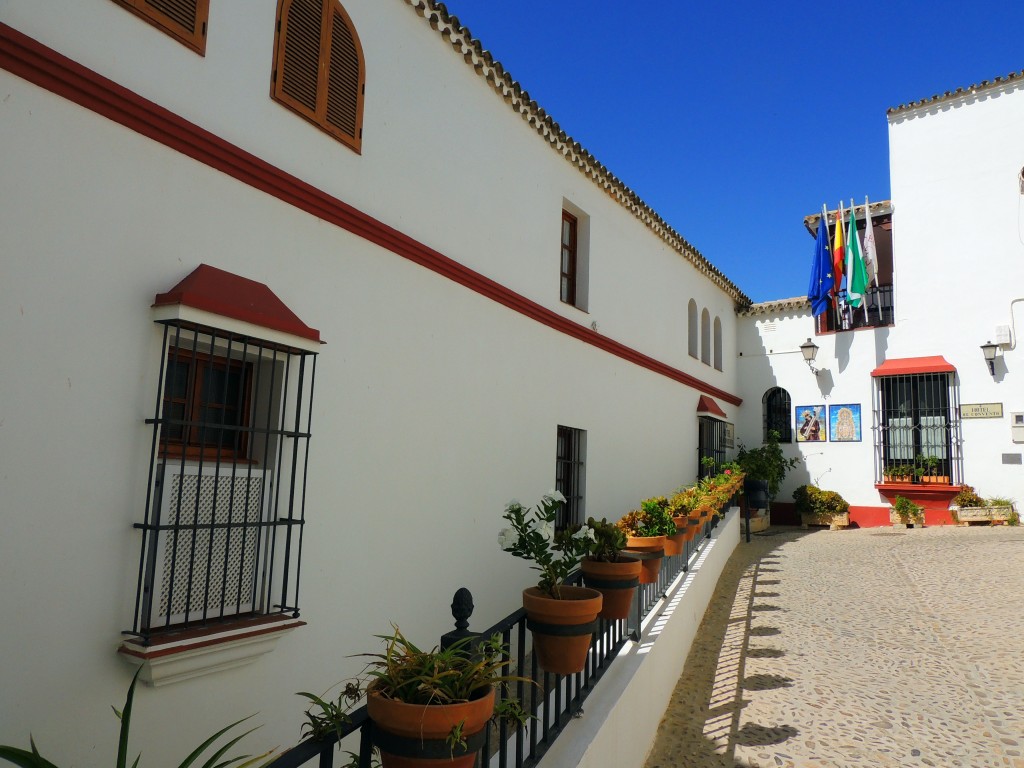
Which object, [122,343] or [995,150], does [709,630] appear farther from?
[995,150]

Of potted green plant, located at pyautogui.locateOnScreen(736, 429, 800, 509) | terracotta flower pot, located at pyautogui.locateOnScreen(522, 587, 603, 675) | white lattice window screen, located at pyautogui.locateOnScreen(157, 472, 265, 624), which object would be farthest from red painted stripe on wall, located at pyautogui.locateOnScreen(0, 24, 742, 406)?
potted green plant, located at pyautogui.locateOnScreen(736, 429, 800, 509)

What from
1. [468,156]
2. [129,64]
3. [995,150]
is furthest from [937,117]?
[129,64]

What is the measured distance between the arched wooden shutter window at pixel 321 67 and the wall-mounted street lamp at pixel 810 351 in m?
13.2

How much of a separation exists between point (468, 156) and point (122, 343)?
4.18m

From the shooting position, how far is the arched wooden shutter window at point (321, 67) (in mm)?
4948

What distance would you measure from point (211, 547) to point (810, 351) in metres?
14.8

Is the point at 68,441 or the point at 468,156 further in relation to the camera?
the point at 468,156

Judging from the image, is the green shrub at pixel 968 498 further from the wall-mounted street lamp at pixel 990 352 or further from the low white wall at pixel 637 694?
the low white wall at pixel 637 694

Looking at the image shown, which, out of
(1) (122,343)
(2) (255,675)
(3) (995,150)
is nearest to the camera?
(1) (122,343)

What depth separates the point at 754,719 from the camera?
5.27 m

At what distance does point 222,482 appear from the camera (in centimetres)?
428

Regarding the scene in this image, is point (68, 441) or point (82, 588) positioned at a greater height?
point (68, 441)

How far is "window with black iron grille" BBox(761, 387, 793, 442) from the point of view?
16.7m

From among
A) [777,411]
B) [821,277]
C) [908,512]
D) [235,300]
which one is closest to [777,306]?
[821,277]
